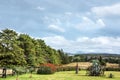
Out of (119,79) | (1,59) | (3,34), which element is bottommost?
(119,79)

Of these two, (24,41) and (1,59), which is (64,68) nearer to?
(24,41)

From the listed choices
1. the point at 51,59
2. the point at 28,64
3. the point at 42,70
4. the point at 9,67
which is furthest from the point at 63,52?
the point at 9,67

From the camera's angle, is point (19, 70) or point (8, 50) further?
point (19, 70)

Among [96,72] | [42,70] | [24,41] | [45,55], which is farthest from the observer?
[45,55]

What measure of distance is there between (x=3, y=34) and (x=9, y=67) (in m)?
6.36

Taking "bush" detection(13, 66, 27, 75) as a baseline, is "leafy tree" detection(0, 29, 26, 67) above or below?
above

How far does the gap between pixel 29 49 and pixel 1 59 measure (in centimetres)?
2285

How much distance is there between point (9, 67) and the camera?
6275cm

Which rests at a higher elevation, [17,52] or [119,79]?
[17,52]

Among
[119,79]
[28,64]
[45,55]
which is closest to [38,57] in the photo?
[28,64]

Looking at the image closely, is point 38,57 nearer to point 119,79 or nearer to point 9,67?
point 9,67

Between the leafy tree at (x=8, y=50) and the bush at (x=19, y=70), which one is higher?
the leafy tree at (x=8, y=50)

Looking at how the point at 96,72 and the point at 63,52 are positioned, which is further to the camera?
the point at 63,52

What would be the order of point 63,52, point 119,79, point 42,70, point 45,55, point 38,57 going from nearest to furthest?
point 119,79, point 42,70, point 38,57, point 45,55, point 63,52
